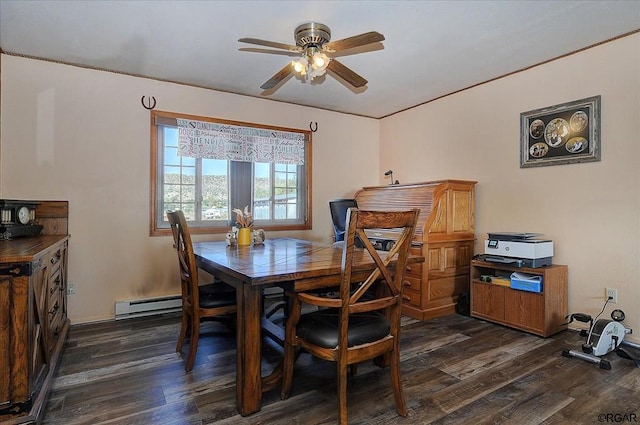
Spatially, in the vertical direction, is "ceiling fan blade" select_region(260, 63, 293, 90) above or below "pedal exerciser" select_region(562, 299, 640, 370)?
above

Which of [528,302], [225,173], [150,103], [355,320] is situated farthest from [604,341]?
[150,103]

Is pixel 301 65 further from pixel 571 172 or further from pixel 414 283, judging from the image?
pixel 571 172

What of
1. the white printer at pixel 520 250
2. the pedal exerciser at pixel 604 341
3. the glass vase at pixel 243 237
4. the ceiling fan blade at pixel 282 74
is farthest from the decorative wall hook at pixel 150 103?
the pedal exerciser at pixel 604 341

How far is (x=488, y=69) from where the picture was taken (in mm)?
3371

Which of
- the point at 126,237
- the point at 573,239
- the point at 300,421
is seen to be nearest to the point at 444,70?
the point at 573,239

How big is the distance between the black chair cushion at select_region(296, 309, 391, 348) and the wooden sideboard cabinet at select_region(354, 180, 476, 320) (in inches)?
63.8

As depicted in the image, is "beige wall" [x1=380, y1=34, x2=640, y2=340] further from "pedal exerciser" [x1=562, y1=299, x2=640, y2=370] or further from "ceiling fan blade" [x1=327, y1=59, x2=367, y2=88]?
"ceiling fan blade" [x1=327, y1=59, x2=367, y2=88]

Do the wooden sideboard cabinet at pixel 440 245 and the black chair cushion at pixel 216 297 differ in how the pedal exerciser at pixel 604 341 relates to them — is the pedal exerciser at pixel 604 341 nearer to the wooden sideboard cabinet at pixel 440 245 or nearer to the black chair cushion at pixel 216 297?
the wooden sideboard cabinet at pixel 440 245

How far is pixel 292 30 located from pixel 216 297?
2044mm

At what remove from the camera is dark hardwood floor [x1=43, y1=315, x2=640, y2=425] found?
176 centimetres

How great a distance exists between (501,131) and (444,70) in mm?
875

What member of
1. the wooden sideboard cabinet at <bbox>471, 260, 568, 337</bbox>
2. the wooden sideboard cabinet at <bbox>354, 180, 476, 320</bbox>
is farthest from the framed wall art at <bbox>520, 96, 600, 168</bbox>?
the wooden sideboard cabinet at <bbox>471, 260, 568, 337</bbox>

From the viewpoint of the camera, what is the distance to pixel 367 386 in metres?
2.05

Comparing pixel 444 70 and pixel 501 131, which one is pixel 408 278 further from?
pixel 444 70
